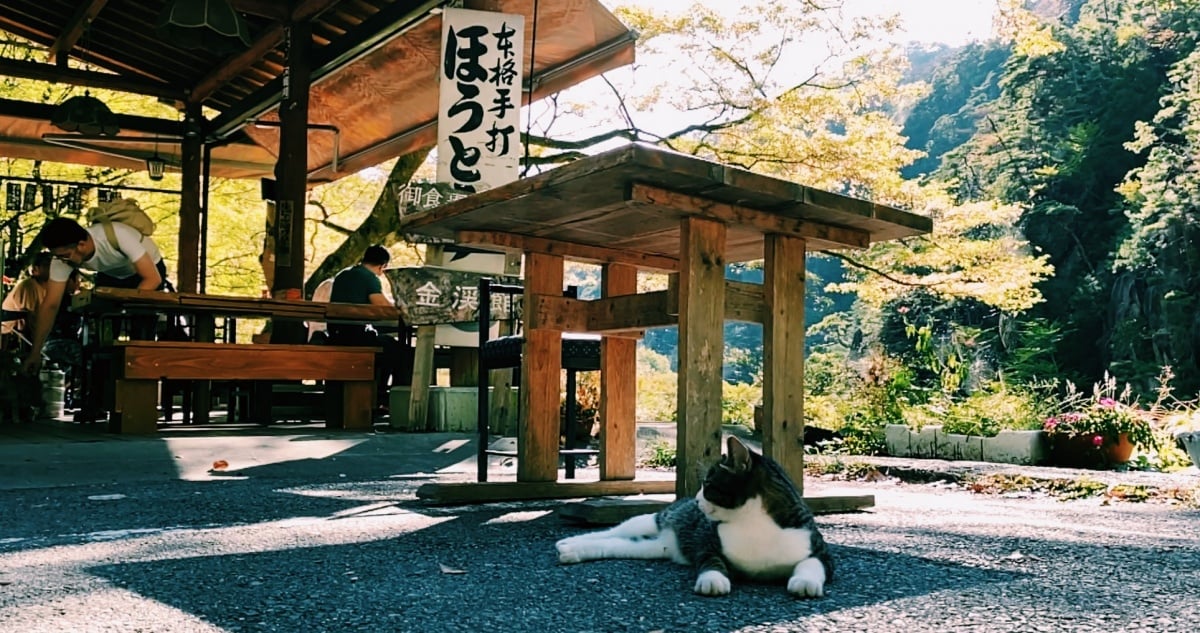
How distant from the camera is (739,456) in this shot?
2.30 meters

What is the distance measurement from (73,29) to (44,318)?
396 cm

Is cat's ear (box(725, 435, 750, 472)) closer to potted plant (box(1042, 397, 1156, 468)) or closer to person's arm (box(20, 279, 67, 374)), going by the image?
potted plant (box(1042, 397, 1156, 468))

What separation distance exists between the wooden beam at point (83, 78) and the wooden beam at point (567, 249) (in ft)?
27.0

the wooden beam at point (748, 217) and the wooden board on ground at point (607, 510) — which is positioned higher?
the wooden beam at point (748, 217)

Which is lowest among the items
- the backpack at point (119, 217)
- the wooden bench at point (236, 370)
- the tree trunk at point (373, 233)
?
the wooden bench at point (236, 370)

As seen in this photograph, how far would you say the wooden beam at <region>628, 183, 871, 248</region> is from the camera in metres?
2.82

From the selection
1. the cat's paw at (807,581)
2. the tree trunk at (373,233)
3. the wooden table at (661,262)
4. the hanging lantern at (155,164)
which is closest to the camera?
the cat's paw at (807,581)

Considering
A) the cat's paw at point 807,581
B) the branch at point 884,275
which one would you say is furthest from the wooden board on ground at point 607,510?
the branch at point 884,275

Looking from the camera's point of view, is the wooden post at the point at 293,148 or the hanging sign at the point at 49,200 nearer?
the wooden post at the point at 293,148

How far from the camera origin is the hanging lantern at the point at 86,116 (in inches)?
374

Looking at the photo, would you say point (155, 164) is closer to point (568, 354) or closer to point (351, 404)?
point (351, 404)

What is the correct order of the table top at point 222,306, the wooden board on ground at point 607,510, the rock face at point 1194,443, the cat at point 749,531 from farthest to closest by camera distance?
the table top at point 222,306, the rock face at point 1194,443, the wooden board on ground at point 607,510, the cat at point 749,531

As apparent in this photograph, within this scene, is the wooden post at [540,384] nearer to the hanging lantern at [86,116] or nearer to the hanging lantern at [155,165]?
the hanging lantern at [86,116]

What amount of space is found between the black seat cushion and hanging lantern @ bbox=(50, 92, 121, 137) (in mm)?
7156
